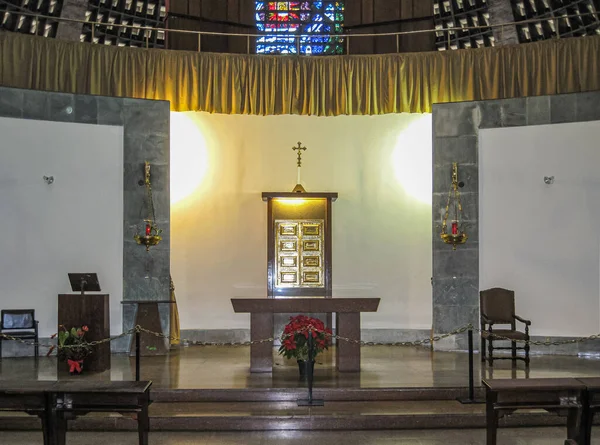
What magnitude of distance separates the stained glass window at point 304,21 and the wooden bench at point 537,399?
8.80 meters

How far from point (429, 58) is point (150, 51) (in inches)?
164

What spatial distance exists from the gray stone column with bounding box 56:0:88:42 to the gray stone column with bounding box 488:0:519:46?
23.7 feet

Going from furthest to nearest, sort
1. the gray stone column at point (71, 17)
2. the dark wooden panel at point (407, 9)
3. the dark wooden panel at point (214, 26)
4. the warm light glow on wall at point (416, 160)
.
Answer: the dark wooden panel at point (407, 9) → the dark wooden panel at point (214, 26) → the gray stone column at point (71, 17) → the warm light glow on wall at point (416, 160)

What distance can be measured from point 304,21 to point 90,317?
7.07 m

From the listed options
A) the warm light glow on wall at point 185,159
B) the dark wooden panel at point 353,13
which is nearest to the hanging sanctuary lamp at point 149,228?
the warm light glow on wall at point 185,159

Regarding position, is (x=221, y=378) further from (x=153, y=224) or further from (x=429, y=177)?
(x=429, y=177)

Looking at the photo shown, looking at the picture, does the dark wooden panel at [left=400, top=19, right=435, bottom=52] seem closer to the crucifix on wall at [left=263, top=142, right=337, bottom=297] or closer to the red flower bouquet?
the crucifix on wall at [left=263, top=142, right=337, bottom=297]

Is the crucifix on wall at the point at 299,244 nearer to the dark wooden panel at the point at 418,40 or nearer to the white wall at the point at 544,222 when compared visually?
the white wall at the point at 544,222

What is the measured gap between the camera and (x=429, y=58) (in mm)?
11117

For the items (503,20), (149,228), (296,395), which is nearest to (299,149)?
(149,228)

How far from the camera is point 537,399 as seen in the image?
564 cm

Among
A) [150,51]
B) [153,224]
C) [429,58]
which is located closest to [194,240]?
[153,224]

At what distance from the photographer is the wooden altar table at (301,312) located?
851cm

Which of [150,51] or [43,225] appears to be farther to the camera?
[150,51]
